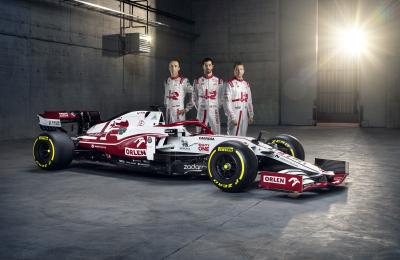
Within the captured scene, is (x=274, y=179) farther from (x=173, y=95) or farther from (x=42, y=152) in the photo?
(x=173, y=95)

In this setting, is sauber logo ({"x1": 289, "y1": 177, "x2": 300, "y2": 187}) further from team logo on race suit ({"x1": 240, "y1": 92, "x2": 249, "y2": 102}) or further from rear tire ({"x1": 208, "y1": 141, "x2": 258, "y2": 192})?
team logo on race suit ({"x1": 240, "y1": 92, "x2": 249, "y2": 102})

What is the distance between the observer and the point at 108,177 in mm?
7754

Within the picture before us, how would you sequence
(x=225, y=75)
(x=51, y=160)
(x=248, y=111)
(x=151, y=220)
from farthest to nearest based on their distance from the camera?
(x=225, y=75) < (x=248, y=111) < (x=51, y=160) < (x=151, y=220)

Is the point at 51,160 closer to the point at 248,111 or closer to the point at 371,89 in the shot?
the point at 248,111

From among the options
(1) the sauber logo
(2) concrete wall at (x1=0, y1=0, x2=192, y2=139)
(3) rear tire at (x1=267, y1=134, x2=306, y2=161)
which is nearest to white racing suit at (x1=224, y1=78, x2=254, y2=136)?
(3) rear tire at (x1=267, y1=134, x2=306, y2=161)

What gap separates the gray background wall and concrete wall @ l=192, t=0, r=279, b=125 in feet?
0.15

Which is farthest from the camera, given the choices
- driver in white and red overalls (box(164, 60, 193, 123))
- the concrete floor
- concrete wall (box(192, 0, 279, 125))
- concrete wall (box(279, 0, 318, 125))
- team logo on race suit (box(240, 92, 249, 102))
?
concrete wall (box(192, 0, 279, 125))

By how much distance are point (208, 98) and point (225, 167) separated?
14.2 ft

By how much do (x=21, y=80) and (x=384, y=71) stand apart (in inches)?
549

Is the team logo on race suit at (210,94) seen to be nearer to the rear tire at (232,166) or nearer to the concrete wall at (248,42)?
the rear tire at (232,166)

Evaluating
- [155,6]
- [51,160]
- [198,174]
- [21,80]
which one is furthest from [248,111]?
[155,6]

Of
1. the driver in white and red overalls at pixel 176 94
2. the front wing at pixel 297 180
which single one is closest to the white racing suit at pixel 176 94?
the driver in white and red overalls at pixel 176 94

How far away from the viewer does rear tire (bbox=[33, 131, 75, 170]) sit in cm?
816

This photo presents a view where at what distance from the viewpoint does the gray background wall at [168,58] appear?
555 inches
